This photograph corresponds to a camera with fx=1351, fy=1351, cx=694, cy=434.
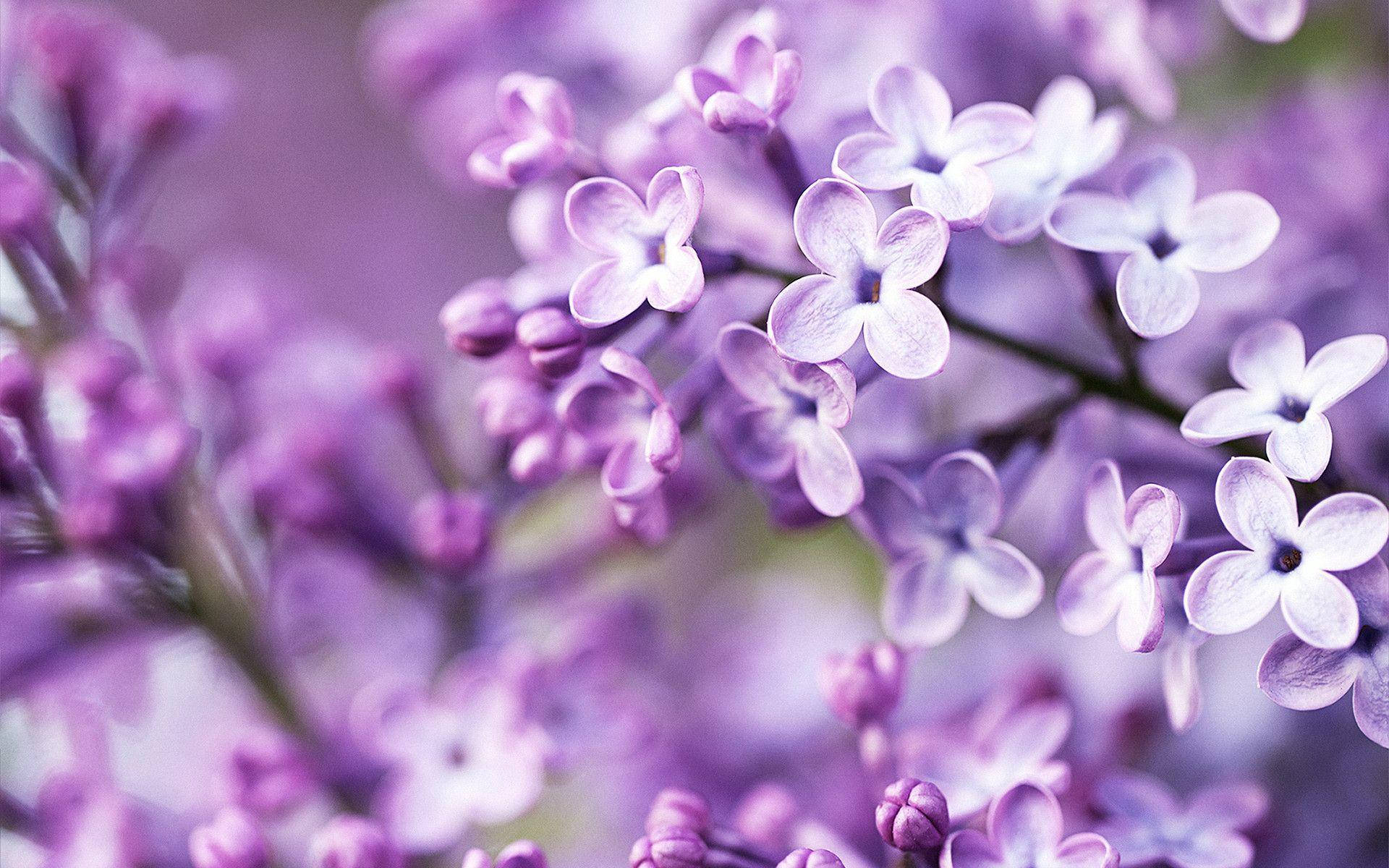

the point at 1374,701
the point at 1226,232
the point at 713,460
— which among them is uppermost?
the point at 1226,232

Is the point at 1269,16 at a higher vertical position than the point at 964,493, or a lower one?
higher

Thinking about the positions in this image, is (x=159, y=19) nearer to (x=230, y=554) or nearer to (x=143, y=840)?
(x=230, y=554)

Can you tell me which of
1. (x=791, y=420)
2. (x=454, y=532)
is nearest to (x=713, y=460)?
(x=454, y=532)

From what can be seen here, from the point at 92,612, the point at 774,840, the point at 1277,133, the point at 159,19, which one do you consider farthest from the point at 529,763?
the point at 159,19

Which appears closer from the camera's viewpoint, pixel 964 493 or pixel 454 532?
pixel 964 493

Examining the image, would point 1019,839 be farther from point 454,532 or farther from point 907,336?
point 454,532

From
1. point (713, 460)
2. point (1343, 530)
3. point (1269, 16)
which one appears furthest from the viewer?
point (713, 460)

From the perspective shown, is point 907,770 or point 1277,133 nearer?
point 907,770

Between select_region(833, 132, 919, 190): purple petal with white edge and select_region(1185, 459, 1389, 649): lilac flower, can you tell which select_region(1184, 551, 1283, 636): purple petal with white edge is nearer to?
select_region(1185, 459, 1389, 649): lilac flower
